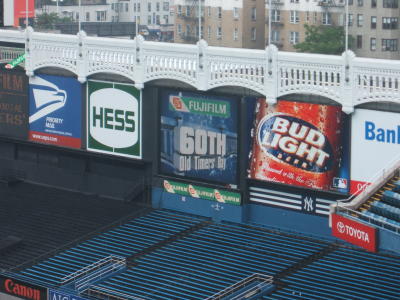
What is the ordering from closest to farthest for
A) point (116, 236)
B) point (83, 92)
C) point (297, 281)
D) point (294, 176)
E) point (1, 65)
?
1. point (297, 281)
2. point (294, 176)
3. point (116, 236)
4. point (83, 92)
5. point (1, 65)

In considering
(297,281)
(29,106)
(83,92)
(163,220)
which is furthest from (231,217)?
(29,106)

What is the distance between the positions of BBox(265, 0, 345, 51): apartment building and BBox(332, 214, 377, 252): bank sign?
9.59 m

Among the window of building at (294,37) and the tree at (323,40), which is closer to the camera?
the tree at (323,40)

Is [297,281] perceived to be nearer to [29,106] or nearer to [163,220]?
[163,220]

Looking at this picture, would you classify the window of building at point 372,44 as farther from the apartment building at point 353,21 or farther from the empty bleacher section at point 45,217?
the empty bleacher section at point 45,217

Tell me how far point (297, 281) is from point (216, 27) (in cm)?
1195

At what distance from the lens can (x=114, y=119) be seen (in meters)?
45.7

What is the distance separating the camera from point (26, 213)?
47156 mm

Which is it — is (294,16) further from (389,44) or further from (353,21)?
(389,44)

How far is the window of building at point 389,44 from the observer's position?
3906 centimetres

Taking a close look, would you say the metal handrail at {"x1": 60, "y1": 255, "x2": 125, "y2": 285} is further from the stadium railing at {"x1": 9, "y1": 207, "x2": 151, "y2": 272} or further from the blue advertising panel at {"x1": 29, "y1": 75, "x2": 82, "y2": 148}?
the blue advertising panel at {"x1": 29, "y1": 75, "x2": 82, "y2": 148}

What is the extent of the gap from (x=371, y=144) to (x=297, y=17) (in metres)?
6.33

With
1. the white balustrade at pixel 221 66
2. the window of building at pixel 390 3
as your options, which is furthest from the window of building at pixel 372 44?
the white balustrade at pixel 221 66

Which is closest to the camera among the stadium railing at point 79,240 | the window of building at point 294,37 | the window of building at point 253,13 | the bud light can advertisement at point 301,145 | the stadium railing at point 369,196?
the stadium railing at point 369,196
